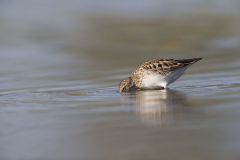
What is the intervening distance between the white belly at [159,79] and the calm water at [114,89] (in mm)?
201

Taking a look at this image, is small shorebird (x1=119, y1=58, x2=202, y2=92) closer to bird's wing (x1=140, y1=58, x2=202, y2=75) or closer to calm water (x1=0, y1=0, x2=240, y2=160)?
bird's wing (x1=140, y1=58, x2=202, y2=75)

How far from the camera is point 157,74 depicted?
13.0m

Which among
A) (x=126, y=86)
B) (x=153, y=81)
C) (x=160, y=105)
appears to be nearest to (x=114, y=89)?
(x=126, y=86)

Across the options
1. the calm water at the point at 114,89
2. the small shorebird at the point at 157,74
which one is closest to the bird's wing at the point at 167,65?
the small shorebird at the point at 157,74

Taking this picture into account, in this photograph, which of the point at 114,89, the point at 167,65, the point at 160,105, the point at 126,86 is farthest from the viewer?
the point at 114,89

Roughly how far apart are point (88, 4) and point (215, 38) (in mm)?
11030

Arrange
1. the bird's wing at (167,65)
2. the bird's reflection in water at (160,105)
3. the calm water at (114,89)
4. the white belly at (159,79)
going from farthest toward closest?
the white belly at (159,79), the bird's wing at (167,65), the bird's reflection in water at (160,105), the calm water at (114,89)

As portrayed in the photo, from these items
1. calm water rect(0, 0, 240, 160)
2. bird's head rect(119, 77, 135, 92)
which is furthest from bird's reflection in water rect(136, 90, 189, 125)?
bird's head rect(119, 77, 135, 92)

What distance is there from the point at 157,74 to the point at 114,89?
0.71 meters

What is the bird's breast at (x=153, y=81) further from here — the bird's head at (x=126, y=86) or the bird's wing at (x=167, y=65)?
the bird's head at (x=126, y=86)

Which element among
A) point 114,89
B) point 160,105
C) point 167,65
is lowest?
point 160,105

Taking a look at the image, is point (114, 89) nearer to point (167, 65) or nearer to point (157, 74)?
point (157, 74)

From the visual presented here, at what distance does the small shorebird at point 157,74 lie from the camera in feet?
42.1

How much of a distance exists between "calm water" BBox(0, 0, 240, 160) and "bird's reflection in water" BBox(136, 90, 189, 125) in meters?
0.01
